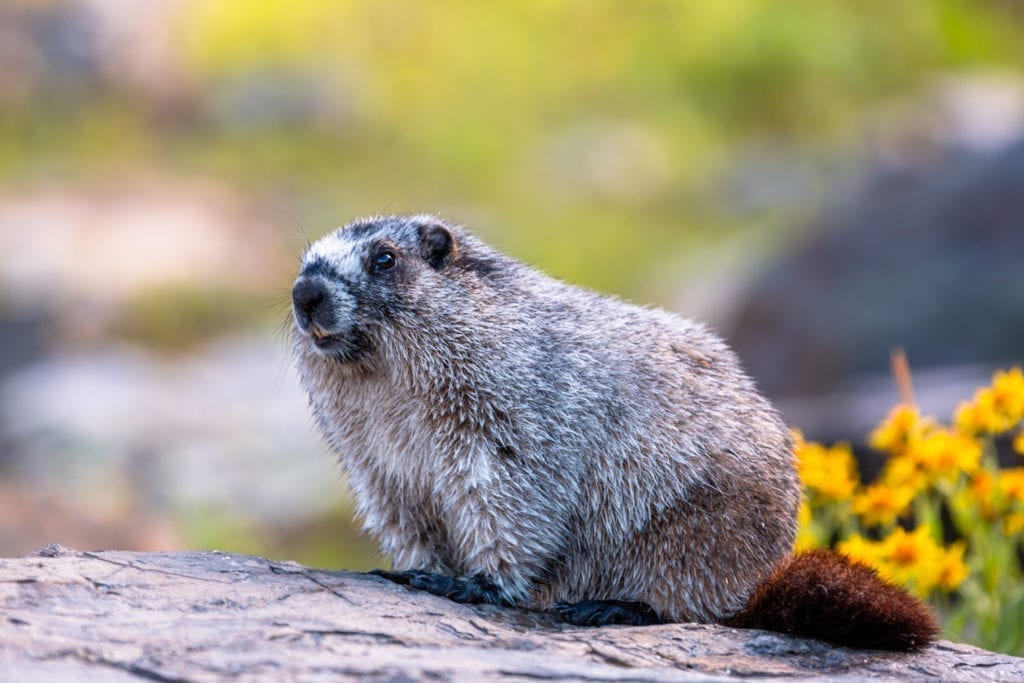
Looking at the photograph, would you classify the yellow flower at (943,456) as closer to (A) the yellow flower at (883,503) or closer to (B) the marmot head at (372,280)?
(A) the yellow flower at (883,503)

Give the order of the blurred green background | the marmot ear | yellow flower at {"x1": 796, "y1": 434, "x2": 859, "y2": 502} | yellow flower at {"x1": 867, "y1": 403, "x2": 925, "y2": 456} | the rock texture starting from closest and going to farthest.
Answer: the rock texture → the marmot ear → yellow flower at {"x1": 867, "y1": 403, "x2": 925, "y2": 456} → yellow flower at {"x1": 796, "y1": 434, "x2": 859, "y2": 502} → the blurred green background

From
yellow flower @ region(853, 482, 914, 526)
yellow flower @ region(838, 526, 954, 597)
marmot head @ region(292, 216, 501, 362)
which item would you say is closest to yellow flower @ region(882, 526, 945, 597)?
yellow flower @ region(838, 526, 954, 597)

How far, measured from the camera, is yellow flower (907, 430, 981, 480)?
6.54m

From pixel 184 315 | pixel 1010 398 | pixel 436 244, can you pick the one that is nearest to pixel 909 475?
pixel 1010 398

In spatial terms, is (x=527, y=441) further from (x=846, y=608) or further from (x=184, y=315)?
(x=184, y=315)

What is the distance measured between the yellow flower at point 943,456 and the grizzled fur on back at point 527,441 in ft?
3.56

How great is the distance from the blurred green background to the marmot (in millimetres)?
10119

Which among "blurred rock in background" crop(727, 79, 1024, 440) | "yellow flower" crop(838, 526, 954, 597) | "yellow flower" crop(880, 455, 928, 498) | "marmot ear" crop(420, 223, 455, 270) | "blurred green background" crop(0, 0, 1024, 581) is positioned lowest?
"yellow flower" crop(838, 526, 954, 597)

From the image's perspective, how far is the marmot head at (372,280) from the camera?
5512 mm

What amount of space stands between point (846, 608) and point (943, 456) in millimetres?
1752

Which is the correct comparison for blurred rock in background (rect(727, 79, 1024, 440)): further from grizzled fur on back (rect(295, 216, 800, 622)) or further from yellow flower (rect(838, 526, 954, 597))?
grizzled fur on back (rect(295, 216, 800, 622))

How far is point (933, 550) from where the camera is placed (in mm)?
6461

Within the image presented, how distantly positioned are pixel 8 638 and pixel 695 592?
2.71 meters

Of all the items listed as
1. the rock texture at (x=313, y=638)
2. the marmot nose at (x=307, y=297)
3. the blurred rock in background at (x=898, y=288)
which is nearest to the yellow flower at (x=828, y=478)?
the rock texture at (x=313, y=638)
